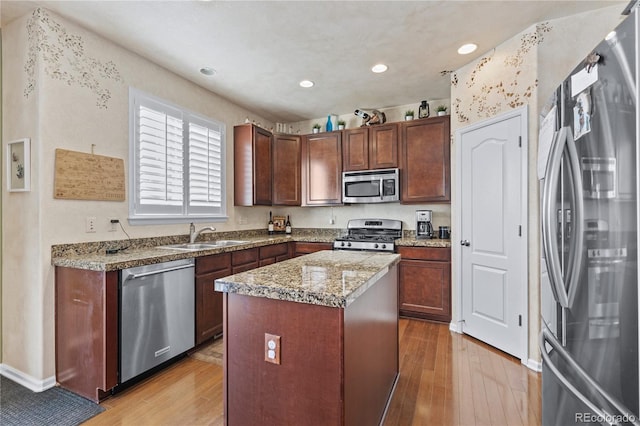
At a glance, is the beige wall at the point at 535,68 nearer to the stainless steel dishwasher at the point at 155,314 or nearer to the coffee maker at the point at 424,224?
the coffee maker at the point at 424,224

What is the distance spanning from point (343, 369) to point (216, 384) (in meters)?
1.49

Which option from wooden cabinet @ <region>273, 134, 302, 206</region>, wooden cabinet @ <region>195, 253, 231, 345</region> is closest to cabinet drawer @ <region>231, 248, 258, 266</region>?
wooden cabinet @ <region>195, 253, 231, 345</region>

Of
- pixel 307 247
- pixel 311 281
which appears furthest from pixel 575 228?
pixel 307 247

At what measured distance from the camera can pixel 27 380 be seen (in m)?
Answer: 2.21

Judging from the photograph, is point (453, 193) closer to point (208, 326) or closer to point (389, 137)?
point (389, 137)

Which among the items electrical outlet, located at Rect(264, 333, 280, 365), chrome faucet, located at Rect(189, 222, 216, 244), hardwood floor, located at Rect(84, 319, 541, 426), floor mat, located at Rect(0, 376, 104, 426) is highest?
chrome faucet, located at Rect(189, 222, 216, 244)

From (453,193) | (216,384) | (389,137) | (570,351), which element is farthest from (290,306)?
(389,137)

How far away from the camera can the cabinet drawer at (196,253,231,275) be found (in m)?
2.72

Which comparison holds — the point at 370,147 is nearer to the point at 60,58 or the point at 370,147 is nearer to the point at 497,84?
the point at 497,84

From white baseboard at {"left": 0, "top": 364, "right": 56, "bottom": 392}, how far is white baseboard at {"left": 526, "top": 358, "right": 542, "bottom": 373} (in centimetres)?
356

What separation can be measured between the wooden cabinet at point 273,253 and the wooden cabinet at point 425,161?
1673 mm

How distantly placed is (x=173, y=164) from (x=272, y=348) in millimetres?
2515

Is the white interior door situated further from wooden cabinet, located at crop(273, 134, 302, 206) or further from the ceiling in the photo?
wooden cabinet, located at crop(273, 134, 302, 206)

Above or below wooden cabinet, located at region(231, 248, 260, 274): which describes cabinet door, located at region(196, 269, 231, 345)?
below
